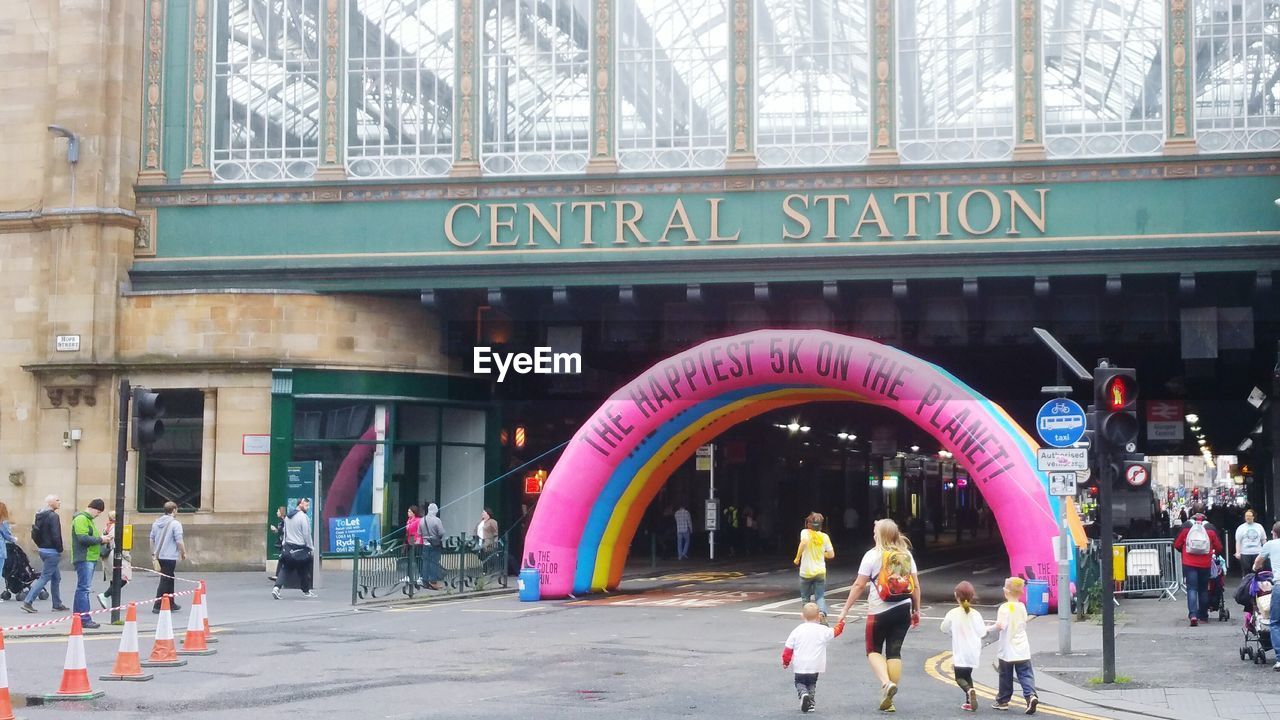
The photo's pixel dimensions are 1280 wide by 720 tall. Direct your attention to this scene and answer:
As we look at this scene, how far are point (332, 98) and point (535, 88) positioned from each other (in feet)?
13.8

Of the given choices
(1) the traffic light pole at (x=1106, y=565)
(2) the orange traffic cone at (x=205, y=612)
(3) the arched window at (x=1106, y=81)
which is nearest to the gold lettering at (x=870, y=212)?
(3) the arched window at (x=1106, y=81)

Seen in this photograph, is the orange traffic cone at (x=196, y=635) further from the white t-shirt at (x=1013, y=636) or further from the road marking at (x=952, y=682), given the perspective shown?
the white t-shirt at (x=1013, y=636)

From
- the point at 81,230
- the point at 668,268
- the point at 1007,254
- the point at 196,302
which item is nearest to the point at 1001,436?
the point at 1007,254

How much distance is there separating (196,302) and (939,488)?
2001 inches

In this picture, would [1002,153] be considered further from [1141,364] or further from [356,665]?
Result: [356,665]

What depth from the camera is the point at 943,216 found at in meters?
28.0

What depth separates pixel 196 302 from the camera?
30.3 m

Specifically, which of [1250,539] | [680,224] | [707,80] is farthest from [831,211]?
[1250,539]

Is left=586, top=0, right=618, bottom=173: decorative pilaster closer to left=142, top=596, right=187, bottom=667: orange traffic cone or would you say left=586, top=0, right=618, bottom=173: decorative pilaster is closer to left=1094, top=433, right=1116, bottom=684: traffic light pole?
left=142, top=596, right=187, bottom=667: orange traffic cone

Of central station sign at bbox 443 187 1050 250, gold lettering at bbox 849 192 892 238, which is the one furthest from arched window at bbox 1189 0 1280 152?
gold lettering at bbox 849 192 892 238

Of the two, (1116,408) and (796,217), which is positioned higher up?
(796,217)

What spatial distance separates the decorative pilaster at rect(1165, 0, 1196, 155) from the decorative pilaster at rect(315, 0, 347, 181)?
52.4 ft

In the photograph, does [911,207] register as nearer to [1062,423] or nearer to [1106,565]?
[1062,423]

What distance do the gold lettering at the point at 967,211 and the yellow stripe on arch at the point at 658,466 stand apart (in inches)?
155
